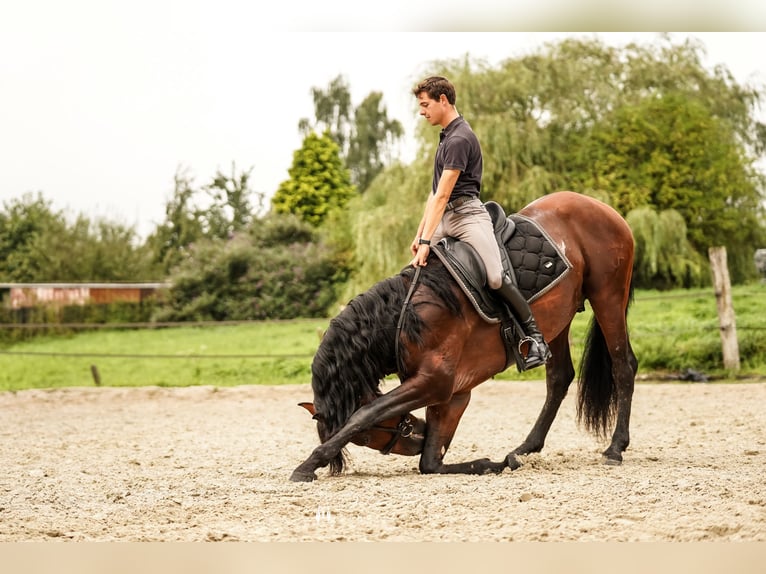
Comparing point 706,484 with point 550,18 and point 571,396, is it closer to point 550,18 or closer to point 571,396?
point 550,18

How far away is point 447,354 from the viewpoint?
438 centimetres

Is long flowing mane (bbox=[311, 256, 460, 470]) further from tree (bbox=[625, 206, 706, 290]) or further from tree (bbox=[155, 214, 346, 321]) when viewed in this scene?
tree (bbox=[155, 214, 346, 321])

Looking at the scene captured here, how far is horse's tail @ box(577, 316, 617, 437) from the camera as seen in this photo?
5.01 meters

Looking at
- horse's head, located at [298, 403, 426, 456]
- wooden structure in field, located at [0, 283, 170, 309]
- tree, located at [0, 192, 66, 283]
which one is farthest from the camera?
tree, located at [0, 192, 66, 283]

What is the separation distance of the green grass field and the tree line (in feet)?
2.70

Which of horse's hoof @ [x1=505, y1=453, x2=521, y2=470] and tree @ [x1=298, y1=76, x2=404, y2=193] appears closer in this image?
horse's hoof @ [x1=505, y1=453, x2=521, y2=470]

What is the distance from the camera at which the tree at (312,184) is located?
1962cm

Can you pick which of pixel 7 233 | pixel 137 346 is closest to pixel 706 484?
pixel 137 346

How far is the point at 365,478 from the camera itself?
440 centimetres

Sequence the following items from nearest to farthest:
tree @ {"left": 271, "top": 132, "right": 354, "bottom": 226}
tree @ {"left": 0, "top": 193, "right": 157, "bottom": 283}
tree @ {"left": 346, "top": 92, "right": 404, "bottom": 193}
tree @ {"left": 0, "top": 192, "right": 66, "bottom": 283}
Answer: tree @ {"left": 0, "top": 193, "right": 157, "bottom": 283}, tree @ {"left": 0, "top": 192, "right": 66, "bottom": 283}, tree @ {"left": 271, "top": 132, "right": 354, "bottom": 226}, tree @ {"left": 346, "top": 92, "right": 404, "bottom": 193}

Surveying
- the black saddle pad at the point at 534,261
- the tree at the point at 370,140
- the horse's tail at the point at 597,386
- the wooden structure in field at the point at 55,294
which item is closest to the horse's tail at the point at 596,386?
the horse's tail at the point at 597,386

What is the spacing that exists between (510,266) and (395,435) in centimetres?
105

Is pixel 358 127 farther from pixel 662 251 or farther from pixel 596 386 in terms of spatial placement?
pixel 596 386

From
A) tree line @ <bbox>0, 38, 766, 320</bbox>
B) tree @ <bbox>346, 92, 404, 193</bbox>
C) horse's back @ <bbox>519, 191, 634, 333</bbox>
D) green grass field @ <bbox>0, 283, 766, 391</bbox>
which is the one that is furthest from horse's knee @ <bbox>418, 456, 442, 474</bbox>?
tree @ <bbox>346, 92, 404, 193</bbox>
